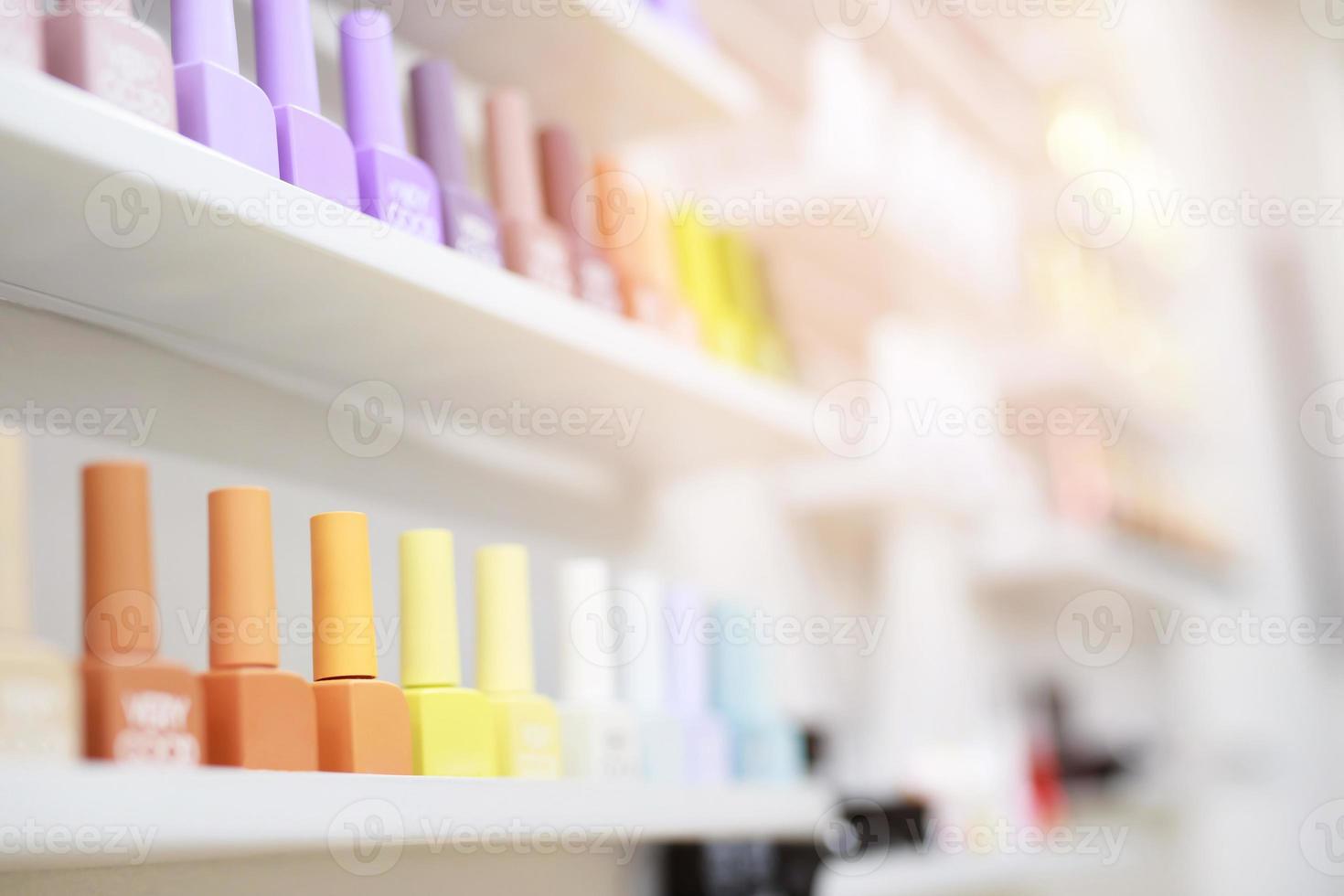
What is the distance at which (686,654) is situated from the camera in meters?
0.90

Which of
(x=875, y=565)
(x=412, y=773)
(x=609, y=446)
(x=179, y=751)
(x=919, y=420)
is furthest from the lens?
(x=875, y=565)

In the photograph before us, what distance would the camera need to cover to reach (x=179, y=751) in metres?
0.50

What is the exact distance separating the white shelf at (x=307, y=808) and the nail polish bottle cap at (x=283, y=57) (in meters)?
0.32

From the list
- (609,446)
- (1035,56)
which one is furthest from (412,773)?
(1035,56)

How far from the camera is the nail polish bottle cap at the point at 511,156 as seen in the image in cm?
81

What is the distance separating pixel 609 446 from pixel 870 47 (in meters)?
0.76

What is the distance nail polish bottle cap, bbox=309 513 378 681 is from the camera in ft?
2.05

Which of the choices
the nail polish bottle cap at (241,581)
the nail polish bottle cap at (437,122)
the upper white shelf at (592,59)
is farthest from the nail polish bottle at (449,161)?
the nail polish bottle cap at (241,581)

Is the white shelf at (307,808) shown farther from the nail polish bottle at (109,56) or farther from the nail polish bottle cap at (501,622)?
the nail polish bottle at (109,56)

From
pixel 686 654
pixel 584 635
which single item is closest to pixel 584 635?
pixel 584 635

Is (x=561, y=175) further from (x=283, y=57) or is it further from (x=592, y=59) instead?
(x=283, y=57)

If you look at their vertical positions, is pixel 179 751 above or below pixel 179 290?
below

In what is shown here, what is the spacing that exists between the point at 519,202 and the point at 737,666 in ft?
1.13

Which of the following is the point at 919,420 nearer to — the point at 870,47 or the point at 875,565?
the point at 875,565
